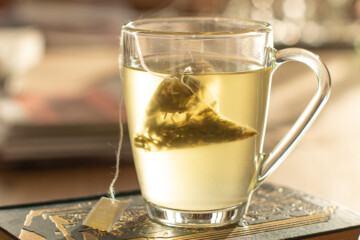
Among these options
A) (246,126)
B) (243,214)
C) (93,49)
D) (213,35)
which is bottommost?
(93,49)

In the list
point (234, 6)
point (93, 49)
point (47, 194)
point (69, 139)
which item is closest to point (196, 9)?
point (234, 6)

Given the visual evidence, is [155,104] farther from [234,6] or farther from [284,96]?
[234,6]

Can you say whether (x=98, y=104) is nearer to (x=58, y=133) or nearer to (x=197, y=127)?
(x=58, y=133)

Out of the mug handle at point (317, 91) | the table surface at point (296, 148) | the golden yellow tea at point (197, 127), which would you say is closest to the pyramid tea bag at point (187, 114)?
the golden yellow tea at point (197, 127)

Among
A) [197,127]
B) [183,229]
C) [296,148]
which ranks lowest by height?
[296,148]

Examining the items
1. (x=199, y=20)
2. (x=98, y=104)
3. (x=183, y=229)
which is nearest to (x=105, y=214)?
(x=183, y=229)

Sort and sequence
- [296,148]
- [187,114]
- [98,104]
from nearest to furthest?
[187,114] < [296,148] < [98,104]

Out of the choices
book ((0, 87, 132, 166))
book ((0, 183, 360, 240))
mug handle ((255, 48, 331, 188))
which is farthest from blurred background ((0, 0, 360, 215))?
mug handle ((255, 48, 331, 188))
